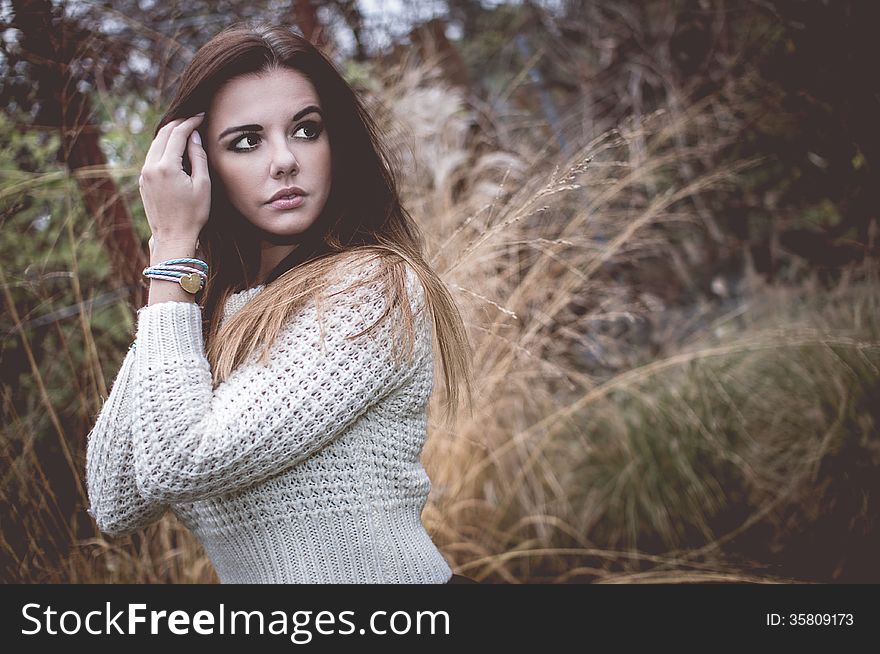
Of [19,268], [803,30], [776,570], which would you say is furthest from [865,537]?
[19,268]

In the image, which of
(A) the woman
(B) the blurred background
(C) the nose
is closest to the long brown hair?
(A) the woman

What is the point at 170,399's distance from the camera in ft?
3.41

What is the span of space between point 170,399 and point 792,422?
8.40ft

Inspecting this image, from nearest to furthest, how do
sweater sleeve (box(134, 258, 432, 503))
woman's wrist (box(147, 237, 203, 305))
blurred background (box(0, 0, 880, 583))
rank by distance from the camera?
1. sweater sleeve (box(134, 258, 432, 503))
2. woman's wrist (box(147, 237, 203, 305))
3. blurred background (box(0, 0, 880, 583))

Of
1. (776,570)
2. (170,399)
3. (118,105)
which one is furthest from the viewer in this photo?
(776,570)

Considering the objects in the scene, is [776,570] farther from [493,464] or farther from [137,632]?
[137,632]

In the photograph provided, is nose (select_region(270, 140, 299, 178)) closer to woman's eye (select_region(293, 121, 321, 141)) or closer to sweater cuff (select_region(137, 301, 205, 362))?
woman's eye (select_region(293, 121, 321, 141))

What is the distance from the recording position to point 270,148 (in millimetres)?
1228

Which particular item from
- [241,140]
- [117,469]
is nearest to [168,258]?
[241,140]

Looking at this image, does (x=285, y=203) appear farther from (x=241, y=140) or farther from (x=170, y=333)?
(x=170, y=333)

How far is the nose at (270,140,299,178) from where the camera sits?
3.98 ft

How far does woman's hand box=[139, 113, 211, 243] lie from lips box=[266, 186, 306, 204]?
0.35 feet

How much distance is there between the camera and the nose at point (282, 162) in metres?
1.21

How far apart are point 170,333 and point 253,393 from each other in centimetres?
17
